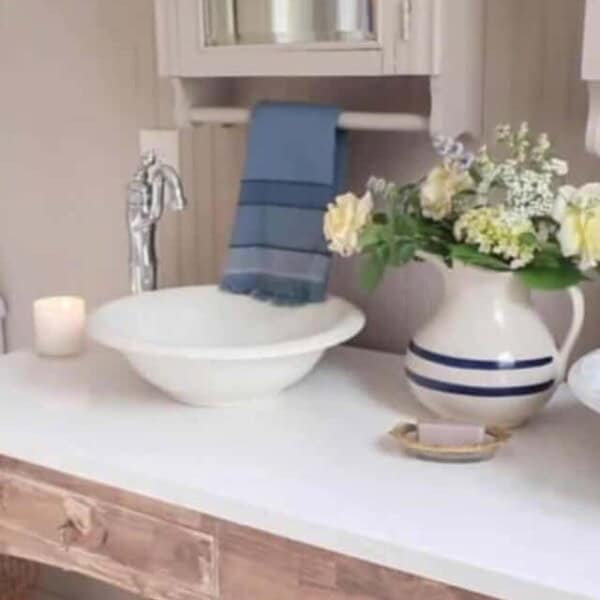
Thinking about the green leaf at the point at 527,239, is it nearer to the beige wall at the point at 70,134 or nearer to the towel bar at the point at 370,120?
the towel bar at the point at 370,120

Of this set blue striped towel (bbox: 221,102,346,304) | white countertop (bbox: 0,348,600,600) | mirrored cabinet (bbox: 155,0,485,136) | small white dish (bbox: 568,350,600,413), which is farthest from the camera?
blue striped towel (bbox: 221,102,346,304)

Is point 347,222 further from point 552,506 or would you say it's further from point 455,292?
point 552,506

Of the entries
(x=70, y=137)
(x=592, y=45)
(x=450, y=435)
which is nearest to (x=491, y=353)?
(x=450, y=435)

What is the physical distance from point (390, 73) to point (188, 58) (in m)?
0.34

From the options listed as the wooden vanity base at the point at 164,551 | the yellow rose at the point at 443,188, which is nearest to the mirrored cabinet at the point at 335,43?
the yellow rose at the point at 443,188

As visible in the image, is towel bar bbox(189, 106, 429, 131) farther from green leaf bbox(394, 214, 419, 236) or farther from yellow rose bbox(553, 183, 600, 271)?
yellow rose bbox(553, 183, 600, 271)

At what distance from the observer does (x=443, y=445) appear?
1169 mm

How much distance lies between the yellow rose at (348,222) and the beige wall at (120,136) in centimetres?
31

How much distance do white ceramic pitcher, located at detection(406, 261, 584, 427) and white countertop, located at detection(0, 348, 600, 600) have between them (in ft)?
0.18

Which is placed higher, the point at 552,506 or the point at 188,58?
the point at 188,58

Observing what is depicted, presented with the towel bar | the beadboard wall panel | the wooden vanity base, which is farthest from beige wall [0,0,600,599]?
the wooden vanity base

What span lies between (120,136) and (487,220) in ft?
2.99

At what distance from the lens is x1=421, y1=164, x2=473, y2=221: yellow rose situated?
123 cm

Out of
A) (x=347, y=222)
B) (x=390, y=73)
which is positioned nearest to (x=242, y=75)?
(x=390, y=73)
